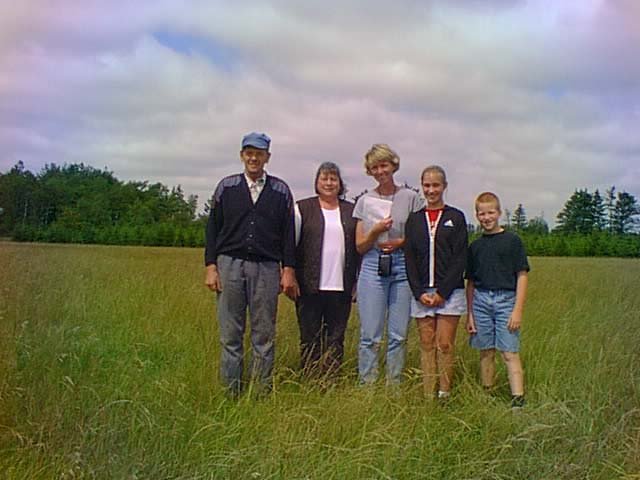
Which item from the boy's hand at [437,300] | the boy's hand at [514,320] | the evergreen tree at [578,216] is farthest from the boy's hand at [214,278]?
the evergreen tree at [578,216]

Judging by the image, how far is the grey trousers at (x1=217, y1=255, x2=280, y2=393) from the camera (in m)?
4.85

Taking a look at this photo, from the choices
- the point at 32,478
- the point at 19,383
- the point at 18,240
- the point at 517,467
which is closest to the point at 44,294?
the point at 19,383

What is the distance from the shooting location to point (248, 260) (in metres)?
4.87

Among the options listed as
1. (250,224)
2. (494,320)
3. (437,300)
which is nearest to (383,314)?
(437,300)

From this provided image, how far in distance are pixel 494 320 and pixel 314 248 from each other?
1.54 meters

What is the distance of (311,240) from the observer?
5.15 m

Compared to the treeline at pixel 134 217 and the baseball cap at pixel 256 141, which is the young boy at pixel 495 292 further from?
the treeline at pixel 134 217

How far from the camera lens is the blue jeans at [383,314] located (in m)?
4.96

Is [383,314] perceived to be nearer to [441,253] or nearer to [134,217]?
[441,253]

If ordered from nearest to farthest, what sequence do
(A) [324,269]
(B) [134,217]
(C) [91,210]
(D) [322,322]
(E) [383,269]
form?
(E) [383,269], (A) [324,269], (D) [322,322], (C) [91,210], (B) [134,217]

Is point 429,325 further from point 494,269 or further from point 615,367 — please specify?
point 615,367

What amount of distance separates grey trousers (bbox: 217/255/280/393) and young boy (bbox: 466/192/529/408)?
1599 millimetres

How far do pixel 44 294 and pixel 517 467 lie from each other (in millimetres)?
5677

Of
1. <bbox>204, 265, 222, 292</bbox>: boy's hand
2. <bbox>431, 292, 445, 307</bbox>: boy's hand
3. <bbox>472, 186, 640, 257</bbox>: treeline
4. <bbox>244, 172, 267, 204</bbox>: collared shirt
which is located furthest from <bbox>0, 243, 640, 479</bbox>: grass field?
<bbox>472, 186, 640, 257</bbox>: treeline
